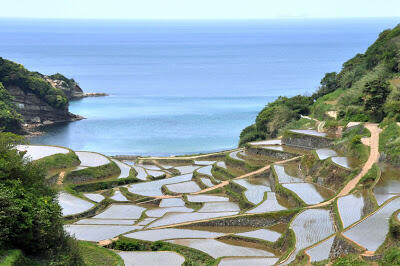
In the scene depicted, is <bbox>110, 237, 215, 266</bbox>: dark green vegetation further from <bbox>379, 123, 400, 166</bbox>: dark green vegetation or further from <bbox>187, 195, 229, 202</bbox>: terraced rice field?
<bbox>379, 123, 400, 166</bbox>: dark green vegetation

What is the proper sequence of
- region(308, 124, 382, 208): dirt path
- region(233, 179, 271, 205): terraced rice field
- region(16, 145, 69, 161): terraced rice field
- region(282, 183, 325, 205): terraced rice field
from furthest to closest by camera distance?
region(16, 145, 69, 161): terraced rice field
region(233, 179, 271, 205): terraced rice field
region(308, 124, 382, 208): dirt path
region(282, 183, 325, 205): terraced rice field

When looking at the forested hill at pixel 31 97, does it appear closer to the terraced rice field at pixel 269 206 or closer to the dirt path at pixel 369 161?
the dirt path at pixel 369 161

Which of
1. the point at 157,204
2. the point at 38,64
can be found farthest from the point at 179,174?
the point at 38,64

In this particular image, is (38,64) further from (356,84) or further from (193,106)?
(356,84)

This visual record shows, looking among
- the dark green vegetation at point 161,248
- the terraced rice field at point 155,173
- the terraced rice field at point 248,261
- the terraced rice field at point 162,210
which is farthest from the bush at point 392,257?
the terraced rice field at point 155,173

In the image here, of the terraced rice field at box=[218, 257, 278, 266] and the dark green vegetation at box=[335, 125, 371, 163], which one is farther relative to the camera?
the dark green vegetation at box=[335, 125, 371, 163]

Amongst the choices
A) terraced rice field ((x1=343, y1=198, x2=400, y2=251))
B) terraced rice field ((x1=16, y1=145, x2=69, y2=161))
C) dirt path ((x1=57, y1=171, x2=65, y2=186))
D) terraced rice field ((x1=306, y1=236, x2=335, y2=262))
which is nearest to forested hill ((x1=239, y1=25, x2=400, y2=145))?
terraced rice field ((x1=343, y1=198, x2=400, y2=251))

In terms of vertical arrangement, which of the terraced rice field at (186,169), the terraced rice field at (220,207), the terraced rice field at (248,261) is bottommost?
the terraced rice field at (186,169)
